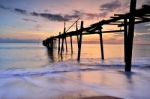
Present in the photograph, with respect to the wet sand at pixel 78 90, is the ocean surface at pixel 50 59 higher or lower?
lower

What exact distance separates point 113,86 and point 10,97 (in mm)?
3300

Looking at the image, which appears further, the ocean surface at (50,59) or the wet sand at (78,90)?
the ocean surface at (50,59)

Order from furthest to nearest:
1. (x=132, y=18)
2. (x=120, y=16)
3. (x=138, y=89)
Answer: (x=120, y=16) < (x=132, y=18) < (x=138, y=89)

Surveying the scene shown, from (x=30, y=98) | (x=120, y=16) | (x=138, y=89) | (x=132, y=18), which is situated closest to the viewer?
(x=30, y=98)

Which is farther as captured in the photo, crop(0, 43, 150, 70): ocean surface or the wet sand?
crop(0, 43, 150, 70): ocean surface

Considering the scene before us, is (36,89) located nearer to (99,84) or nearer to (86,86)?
(86,86)

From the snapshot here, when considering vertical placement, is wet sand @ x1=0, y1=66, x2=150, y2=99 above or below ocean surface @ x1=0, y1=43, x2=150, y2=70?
above

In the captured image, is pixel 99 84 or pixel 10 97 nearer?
pixel 10 97

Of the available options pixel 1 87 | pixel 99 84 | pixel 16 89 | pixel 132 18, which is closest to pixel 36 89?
pixel 16 89

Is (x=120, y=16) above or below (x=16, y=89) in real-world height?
above

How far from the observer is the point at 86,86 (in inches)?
280

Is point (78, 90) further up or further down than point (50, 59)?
further up

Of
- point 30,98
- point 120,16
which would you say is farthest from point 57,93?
point 120,16

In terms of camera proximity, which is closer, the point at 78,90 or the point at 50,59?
the point at 78,90
